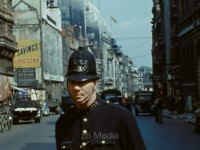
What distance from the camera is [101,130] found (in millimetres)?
3783

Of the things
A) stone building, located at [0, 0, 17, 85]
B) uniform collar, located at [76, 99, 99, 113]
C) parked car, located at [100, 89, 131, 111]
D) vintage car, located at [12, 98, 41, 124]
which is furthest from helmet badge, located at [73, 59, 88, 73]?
stone building, located at [0, 0, 17, 85]

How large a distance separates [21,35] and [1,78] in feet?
170

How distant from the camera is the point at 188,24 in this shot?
4772 cm

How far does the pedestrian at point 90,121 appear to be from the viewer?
3.76 metres

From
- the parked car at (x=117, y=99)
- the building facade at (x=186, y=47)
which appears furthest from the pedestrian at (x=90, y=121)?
the building facade at (x=186, y=47)

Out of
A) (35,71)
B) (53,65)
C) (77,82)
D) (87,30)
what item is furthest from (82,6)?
(77,82)

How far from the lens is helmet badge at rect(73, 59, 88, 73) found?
389cm

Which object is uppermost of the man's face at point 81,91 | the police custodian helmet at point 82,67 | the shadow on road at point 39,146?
the police custodian helmet at point 82,67

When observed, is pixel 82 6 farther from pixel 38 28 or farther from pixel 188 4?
pixel 188 4

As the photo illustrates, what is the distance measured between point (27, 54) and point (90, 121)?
283 ft

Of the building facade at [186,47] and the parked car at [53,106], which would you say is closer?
the building facade at [186,47]

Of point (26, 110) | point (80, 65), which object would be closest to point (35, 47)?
point (26, 110)

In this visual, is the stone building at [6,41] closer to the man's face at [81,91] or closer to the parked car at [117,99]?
the parked car at [117,99]

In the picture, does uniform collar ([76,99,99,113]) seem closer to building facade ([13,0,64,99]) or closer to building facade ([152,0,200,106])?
building facade ([152,0,200,106])
